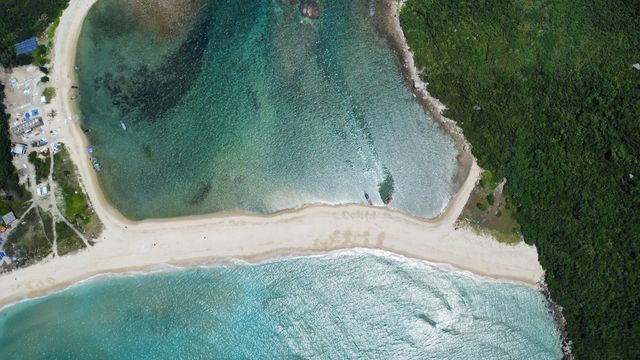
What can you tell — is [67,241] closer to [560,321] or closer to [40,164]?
[40,164]

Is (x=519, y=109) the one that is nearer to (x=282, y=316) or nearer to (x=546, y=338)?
(x=546, y=338)

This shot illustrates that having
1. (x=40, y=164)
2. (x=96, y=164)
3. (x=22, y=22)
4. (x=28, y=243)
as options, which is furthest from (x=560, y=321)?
(x=22, y=22)

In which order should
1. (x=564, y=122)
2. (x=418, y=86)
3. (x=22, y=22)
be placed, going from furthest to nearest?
1. (x=418, y=86)
2. (x=22, y=22)
3. (x=564, y=122)

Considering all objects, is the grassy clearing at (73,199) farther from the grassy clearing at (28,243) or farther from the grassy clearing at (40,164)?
the grassy clearing at (28,243)

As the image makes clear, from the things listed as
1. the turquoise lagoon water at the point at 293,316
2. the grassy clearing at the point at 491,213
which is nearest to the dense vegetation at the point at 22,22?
the turquoise lagoon water at the point at 293,316

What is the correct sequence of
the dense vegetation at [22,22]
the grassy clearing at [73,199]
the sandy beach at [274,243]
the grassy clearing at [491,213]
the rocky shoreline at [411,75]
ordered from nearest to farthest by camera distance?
1. the sandy beach at [274,243]
2. the grassy clearing at [491,213]
3. the grassy clearing at [73,199]
4. the rocky shoreline at [411,75]
5. the dense vegetation at [22,22]

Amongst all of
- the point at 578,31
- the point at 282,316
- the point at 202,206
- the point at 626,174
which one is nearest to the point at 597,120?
the point at 626,174
